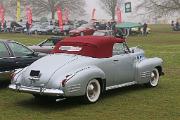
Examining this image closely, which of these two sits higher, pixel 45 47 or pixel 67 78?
pixel 67 78

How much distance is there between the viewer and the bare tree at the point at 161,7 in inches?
2454

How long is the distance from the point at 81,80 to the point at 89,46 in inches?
49.3

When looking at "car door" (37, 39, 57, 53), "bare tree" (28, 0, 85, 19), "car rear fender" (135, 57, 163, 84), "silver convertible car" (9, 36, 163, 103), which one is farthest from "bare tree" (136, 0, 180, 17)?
"silver convertible car" (9, 36, 163, 103)

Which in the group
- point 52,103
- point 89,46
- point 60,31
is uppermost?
point 89,46

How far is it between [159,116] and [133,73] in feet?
8.84

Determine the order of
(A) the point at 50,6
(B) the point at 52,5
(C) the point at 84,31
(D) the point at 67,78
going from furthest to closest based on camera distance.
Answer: (A) the point at 50,6 → (B) the point at 52,5 → (C) the point at 84,31 → (D) the point at 67,78

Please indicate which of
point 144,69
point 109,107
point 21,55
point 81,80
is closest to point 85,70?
point 81,80

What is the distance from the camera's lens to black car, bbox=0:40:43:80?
429 inches

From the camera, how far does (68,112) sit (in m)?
8.51

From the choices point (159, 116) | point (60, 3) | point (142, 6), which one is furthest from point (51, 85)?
point (60, 3)

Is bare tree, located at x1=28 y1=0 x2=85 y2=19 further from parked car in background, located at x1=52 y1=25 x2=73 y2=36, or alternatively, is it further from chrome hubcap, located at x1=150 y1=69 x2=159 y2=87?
chrome hubcap, located at x1=150 y1=69 x2=159 y2=87

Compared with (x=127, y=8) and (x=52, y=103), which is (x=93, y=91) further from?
(x=127, y=8)

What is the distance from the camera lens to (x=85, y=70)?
9.02m

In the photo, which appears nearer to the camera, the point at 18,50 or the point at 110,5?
the point at 18,50
